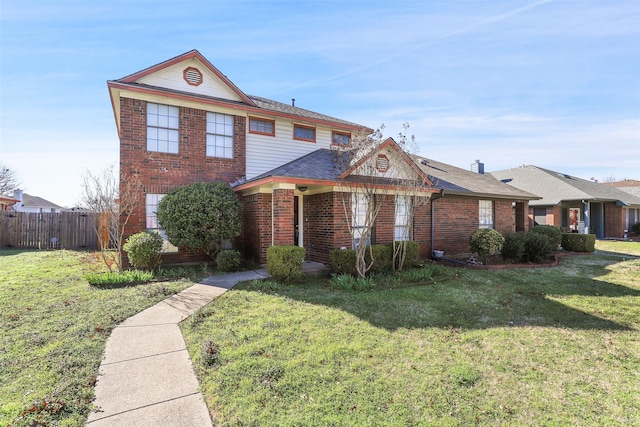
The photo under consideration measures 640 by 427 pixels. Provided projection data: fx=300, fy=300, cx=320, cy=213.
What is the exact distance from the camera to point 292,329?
16.1 feet

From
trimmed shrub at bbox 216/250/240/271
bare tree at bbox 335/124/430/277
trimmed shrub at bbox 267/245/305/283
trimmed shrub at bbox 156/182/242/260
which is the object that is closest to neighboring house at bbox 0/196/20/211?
trimmed shrub at bbox 156/182/242/260

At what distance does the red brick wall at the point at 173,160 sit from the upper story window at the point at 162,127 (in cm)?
14

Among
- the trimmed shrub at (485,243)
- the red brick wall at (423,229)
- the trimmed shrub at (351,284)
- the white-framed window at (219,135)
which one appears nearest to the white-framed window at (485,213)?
the trimmed shrub at (485,243)

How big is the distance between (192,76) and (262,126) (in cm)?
300

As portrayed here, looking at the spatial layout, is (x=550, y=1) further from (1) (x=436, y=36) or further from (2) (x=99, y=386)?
(2) (x=99, y=386)

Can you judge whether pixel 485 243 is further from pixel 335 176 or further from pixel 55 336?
pixel 55 336

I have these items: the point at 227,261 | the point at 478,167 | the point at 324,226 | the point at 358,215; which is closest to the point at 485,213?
the point at 358,215

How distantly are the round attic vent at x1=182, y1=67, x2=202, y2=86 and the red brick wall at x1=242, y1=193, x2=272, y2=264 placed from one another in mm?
4623

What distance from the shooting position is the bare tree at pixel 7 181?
1351 inches

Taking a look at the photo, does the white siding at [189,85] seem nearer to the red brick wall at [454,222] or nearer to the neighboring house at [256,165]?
the neighboring house at [256,165]

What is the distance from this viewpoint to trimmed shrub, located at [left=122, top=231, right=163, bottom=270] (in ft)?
28.2

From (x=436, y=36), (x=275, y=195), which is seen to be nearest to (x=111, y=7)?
(x=275, y=195)

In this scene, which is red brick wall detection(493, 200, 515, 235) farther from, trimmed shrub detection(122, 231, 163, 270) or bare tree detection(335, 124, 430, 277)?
trimmed shrub detection(122, 231, 163, 270)

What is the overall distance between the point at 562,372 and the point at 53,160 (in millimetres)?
27134
